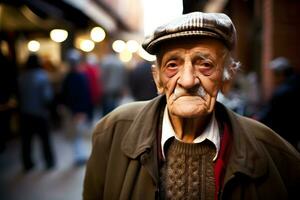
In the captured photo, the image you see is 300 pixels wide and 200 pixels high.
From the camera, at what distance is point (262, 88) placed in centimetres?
614

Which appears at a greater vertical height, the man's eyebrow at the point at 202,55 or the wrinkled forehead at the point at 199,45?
the wrinkled forehead at the point at 199,45

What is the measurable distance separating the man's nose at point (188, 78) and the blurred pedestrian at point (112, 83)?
21.9 ft

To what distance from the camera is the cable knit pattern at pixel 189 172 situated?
1804mm

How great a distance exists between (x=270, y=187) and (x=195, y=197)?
1.04 feet

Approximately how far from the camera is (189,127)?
185 centimetres

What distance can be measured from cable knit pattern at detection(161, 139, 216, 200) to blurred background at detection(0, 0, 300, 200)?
0.57m

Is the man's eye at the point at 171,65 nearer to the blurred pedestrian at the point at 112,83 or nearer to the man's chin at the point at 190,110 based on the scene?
the man's chin at the point at 190,110

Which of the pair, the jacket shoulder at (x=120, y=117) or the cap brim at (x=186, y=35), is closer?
the cap brim at (x=186, y=35)

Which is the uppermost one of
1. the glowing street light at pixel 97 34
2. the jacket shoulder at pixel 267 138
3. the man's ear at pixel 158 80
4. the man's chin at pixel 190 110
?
the glowing street light at pixel 97 34

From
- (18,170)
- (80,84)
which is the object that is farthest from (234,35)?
(18,170)

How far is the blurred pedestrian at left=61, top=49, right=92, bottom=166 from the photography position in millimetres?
6789

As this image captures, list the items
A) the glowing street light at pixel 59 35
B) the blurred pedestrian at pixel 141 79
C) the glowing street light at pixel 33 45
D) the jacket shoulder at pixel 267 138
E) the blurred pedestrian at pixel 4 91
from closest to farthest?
the jacket shoulder at pixel 267 138
the blurred pedestrian at pixel 4 91
the blurred pedestrian at pixel 141 79
the glowing street light at pixel 59 35
the glowing street light at pixel 33 45

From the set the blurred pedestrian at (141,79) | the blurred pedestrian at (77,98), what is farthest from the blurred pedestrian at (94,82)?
the blurred pedestrian at (141,79)

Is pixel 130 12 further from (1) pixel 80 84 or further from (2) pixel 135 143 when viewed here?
(2) pixel 135 143
